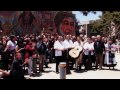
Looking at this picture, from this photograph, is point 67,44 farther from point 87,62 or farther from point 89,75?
point 89,75

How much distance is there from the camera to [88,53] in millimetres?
16812

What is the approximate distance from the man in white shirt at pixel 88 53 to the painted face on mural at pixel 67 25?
83.0 ft

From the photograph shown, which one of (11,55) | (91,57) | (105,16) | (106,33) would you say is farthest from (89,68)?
(106,33)

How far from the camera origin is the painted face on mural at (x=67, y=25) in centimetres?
4242

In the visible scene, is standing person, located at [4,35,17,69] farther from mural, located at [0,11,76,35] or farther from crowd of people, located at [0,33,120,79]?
mural, located at [0,11,76,35]

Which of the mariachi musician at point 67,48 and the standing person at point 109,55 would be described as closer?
the mariachi musician at point 67,48

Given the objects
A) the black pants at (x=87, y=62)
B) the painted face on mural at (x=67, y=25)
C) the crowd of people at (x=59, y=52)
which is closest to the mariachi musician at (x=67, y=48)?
the crowd of people at (x=59, y=52)

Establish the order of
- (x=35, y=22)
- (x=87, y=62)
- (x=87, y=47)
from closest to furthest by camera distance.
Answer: (x=87, y=47), (x=87, y=62), (x=35, y=22)

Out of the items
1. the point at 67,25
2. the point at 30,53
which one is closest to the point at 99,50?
the point at 30,53

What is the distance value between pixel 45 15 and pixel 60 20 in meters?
2.08

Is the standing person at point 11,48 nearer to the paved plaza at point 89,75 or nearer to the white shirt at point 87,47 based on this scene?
the paved plaza at point 89,75

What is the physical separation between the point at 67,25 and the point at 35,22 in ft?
13.1

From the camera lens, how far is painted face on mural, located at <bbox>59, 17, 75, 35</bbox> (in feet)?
139
